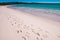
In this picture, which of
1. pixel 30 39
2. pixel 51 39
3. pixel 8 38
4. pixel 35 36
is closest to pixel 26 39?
pixel 30 39

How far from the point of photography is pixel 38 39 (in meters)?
3.00

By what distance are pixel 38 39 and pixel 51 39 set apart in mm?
422

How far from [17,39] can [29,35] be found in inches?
19.3

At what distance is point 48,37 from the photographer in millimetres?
3154

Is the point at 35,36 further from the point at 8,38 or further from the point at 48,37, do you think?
the point at 8,38

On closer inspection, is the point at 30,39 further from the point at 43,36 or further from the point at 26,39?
the point at 43,36

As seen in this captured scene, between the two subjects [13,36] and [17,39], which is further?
[13,36]

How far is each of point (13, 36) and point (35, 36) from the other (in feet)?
2.40

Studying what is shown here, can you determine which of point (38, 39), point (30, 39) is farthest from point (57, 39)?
point (30, 39)

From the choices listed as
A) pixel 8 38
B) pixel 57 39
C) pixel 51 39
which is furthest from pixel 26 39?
pixel 57 39

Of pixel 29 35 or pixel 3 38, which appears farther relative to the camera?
pixel 29 35

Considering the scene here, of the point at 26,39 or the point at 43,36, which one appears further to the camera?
the point at 43,36

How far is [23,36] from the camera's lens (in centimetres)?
316

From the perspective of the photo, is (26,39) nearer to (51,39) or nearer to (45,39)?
(45,39)
